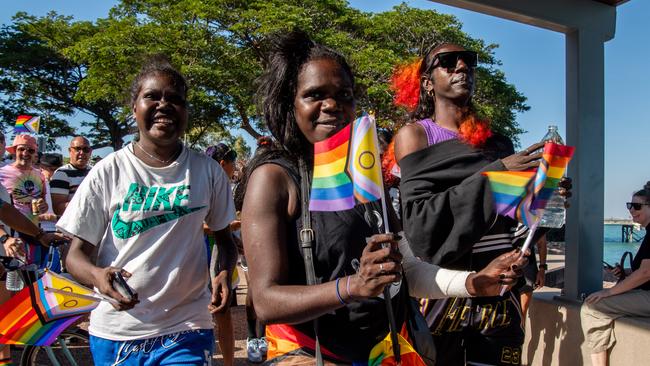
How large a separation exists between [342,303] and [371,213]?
0.33 m

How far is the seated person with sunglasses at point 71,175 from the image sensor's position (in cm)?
637

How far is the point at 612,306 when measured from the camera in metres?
4.10

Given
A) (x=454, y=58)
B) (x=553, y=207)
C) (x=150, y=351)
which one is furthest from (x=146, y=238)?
(x=553, y=207)

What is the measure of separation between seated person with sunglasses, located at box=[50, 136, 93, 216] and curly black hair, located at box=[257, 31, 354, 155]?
5.28 meters

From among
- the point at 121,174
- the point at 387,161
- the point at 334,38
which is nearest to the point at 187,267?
the point at 121,174

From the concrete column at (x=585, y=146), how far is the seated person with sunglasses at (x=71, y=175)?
5041 millimetres

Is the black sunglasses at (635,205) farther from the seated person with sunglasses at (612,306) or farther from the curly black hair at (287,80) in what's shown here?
the curly black hair at (287,80)

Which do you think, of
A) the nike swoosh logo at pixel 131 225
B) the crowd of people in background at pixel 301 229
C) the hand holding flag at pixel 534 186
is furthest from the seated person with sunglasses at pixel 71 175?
the hand holding flag at pixel 534 186

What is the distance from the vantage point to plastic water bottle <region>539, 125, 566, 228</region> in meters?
2.16

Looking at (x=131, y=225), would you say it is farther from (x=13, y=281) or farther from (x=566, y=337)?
(x=566, y=337)

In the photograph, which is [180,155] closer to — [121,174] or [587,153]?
[121,174]

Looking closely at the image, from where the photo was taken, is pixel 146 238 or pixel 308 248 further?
pixel 146 238

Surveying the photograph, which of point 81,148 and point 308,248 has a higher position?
point 81,148

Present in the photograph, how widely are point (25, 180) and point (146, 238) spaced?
3.91 meters
